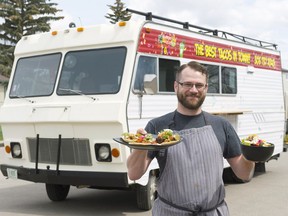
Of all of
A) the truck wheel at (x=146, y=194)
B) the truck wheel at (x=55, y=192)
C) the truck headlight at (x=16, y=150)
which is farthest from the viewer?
the truck wheel at (x=55, y=192)

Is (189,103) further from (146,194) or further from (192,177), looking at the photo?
(146,194)

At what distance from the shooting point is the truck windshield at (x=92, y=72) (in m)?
6.89

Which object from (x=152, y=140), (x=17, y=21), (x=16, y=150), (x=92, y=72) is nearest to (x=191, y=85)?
(x=152, y=140)

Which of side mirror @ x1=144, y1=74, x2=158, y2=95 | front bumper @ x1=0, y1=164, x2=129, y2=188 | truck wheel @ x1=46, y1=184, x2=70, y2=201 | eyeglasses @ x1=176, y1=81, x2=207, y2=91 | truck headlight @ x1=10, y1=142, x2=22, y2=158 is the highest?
side mirror @ x1=144, y1=74, x2=158, y2=95

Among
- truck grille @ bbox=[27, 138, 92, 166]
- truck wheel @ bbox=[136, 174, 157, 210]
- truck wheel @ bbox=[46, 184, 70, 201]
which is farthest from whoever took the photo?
truck wheel @ bbox=[46, 184, 70, 201]

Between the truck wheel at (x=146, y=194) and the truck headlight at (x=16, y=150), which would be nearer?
the truck wheel at (x=146, y=194)

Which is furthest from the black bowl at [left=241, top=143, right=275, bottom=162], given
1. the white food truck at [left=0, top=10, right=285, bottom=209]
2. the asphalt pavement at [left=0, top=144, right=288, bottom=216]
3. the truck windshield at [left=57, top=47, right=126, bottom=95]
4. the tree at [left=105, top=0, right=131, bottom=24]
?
the tree at [left=105, top=0, right=131, bottom=24]

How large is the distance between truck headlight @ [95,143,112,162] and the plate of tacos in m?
3.75

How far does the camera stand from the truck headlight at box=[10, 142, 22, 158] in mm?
7471

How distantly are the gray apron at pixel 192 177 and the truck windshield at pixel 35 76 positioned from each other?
475 cm

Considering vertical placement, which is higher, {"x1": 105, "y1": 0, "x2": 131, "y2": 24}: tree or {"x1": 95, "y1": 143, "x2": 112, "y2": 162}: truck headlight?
{"x1": 105, "y1": 0, "x2": 131, "y2": 24}: tree

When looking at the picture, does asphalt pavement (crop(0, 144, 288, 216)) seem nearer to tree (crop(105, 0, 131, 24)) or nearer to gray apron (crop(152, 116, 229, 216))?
gray apron (crop(152, 116, 229, 216))

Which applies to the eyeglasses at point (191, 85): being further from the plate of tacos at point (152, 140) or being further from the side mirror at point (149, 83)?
the side mirror at point (149, 83)

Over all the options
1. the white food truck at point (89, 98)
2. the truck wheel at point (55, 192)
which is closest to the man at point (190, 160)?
the white food truck at point (89, 98)
